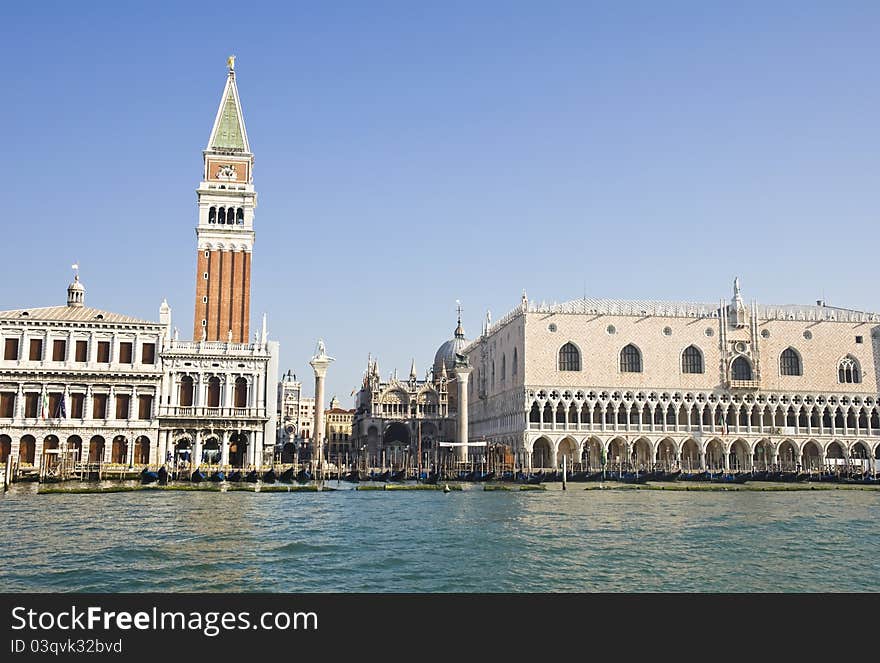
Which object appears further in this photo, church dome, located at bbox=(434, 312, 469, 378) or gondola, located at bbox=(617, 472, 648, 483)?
church dome, located at bbox=(434, 312, 469, 378)

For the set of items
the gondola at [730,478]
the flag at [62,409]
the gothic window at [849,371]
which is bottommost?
the gondola at [730,478]

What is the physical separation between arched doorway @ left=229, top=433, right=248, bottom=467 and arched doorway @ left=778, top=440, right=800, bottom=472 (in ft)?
106

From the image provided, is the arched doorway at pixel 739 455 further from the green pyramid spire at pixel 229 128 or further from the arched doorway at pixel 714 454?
the green pyramid spire at pixel 229 128

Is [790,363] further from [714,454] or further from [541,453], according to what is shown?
[541,453]

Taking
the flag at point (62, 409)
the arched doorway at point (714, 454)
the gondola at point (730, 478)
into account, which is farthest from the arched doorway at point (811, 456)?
the flag at point (62, 409)

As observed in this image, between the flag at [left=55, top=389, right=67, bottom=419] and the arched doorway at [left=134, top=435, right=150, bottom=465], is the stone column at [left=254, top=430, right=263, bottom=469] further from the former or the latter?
the flag at [left=55, top=389, right=67, bottom=419]

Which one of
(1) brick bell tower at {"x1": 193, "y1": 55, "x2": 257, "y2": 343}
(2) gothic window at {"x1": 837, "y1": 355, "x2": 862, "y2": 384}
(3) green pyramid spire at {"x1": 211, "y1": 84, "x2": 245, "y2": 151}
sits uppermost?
(3) green pyramid spire at {"x1": 211, "y1": 84, "x2": 245, "y2": 151}

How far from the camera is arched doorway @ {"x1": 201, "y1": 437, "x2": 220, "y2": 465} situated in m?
46.2

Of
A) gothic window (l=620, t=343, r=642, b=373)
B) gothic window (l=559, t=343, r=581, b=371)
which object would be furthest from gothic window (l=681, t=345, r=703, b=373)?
gothic window (l=559, t=343, r=581, b=371)

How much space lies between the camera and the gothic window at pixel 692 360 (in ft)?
178

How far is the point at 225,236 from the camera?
5172 cm

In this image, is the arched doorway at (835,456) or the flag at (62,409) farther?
the arched doorway at (835,456)

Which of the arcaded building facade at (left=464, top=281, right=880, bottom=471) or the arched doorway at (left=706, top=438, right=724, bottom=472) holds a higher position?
the arcaded building facade at (left=464, top=281, right=880, bottom=471)

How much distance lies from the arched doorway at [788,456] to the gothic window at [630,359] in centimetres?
1043
